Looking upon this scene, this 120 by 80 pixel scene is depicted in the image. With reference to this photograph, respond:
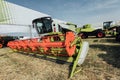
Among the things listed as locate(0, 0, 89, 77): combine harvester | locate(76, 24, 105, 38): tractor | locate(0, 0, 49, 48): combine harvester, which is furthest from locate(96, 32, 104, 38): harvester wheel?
locate(0, 0, 49, 48): combine harvester

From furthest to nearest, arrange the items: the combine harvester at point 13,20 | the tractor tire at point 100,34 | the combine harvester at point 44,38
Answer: the combine harvester at point 13,20, the tractor tire at point 100,34, the combine harvester at point 44,38

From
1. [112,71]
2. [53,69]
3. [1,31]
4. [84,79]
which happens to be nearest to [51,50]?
[53,69]

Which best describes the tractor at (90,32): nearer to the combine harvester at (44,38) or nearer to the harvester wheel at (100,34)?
the harvester wheel at (100,34)

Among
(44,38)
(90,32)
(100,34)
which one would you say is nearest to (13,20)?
(90,32)

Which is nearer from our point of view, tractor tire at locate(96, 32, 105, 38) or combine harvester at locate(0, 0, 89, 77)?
combine harvester at locate(0, 0, 89, 77)

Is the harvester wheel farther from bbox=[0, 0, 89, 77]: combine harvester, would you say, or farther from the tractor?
bbox=[0, 0, 89, 77]: combine harvester

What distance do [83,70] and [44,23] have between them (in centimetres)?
550

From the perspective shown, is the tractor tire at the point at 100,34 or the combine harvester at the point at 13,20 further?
the combine harvester at the point at 13,20

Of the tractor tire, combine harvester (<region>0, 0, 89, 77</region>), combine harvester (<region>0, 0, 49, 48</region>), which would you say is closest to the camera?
combine harvester (<region>0, 0, 89, 77</region>)

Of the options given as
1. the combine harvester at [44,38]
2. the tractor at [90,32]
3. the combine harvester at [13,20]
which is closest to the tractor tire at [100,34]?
the tractor at [90,32]

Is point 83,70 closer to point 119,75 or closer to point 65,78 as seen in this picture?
point 65,78

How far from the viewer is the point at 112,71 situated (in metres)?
3.57

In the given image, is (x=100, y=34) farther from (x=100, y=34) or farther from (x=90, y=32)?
(x=90, y=32)

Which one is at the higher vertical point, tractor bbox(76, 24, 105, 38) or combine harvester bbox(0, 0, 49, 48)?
combine harvester bbox(0, 0, 49, 48)
